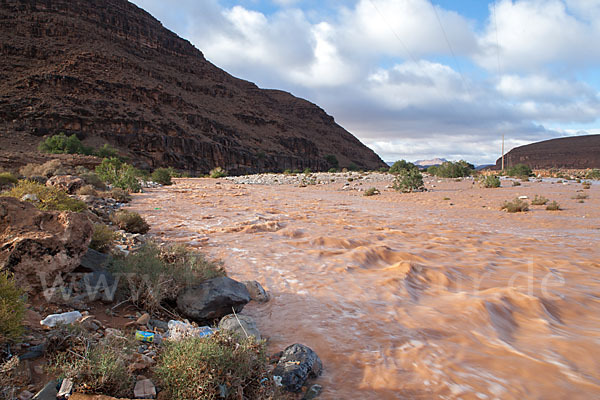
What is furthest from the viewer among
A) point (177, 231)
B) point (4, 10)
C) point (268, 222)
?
point (4, 10)

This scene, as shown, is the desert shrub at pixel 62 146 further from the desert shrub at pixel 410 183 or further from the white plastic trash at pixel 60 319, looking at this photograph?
the white plastic trash at pixel 60 319

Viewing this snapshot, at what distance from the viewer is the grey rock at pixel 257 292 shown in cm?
378

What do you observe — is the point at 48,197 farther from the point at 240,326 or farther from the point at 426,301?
the point at 426,301

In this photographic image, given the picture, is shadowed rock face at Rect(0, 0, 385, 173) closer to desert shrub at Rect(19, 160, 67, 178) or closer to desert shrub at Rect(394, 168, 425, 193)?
desert shrub at Rect(19, 160, 67, 178)

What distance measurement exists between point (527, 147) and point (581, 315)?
123 m

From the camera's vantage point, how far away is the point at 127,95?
5012 centimetres

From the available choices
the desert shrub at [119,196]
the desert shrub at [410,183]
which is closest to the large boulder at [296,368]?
the desert shrub at [119,196]

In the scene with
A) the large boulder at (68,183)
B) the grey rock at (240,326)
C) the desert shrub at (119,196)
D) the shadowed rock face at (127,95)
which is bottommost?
the grey rock at (240,326)

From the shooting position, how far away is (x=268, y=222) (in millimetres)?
8078

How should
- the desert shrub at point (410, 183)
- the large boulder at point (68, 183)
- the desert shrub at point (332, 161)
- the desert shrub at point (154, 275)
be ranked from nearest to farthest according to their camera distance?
the desert shrub at point (154, 275), the large boulder at point (68, 183), the desert shrub at point (410, 183), the desert shrub at point (332, 161)

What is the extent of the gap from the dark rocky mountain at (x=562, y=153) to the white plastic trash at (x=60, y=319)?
10790 cm

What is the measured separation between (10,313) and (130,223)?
4583mm

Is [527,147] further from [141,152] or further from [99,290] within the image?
[99,290]

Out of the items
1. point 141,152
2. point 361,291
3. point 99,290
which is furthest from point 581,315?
point 141,152
